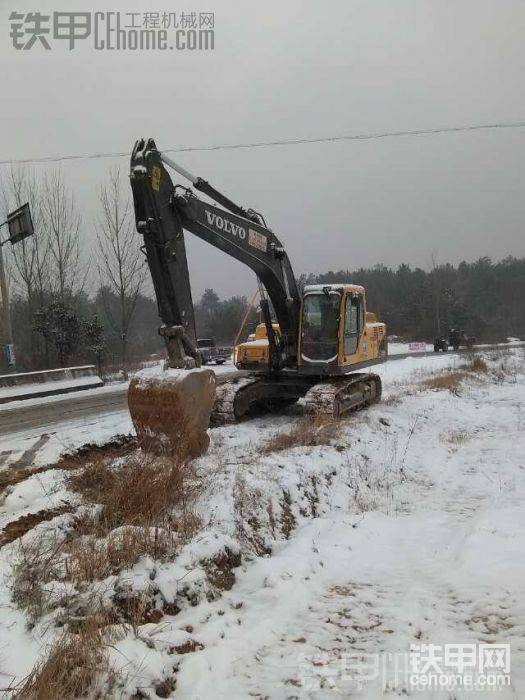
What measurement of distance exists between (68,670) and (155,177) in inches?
238

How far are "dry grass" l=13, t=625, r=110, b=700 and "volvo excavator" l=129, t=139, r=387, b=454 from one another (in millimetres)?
3574

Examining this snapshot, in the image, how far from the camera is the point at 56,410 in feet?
41.1

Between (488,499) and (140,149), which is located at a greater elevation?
(140,149)

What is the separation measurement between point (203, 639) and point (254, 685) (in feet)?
1.60

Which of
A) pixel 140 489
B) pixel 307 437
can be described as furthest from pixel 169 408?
pixel 307 437

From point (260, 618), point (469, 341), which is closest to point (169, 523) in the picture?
point (260, 618)

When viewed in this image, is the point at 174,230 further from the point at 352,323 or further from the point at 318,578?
the point at 318,578

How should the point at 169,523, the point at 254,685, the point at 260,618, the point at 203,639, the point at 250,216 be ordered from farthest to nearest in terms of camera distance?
1. the point at 250,216
2. the point at 169,523
3. the point at 260,618
4. the point at 203,639
5. the point at 254,685

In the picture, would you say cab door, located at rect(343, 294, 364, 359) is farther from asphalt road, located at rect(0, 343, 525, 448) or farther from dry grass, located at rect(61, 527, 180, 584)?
dry grass, located at rect(61, 527, 180, 584)

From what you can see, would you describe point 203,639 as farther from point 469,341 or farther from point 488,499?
point 469,341

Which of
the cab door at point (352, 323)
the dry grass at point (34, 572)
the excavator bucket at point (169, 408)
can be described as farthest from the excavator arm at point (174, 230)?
the dry grass at point (34, 572)

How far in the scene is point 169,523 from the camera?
175 inches

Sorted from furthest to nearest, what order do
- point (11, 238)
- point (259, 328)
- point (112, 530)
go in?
point (11, 238)
point (259, 328)
point (112, 530)

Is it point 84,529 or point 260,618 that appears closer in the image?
point 260,618
